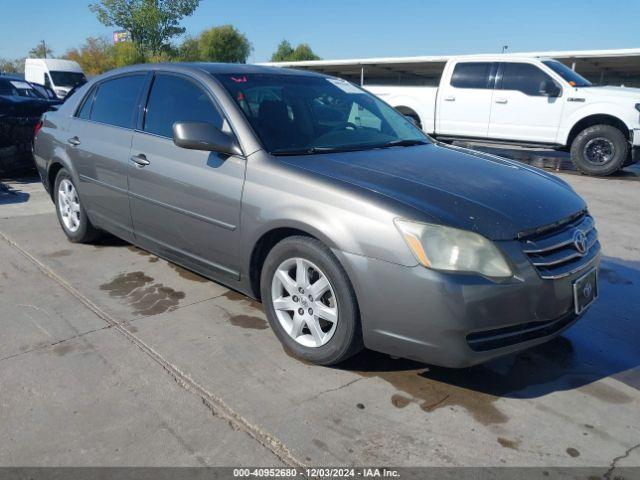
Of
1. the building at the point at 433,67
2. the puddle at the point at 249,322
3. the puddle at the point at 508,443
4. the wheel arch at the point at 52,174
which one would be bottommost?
the puddle at the point at 508,443

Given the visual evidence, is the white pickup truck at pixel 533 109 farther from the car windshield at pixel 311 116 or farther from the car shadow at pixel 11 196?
the car shadow at pixel 11 196

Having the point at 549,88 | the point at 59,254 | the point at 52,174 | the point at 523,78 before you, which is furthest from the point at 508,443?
the point at 523,78

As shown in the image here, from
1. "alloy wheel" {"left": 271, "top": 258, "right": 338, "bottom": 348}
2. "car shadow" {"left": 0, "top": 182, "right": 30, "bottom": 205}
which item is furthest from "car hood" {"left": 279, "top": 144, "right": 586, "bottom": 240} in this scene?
"car shadow" {"left": 0, "top": 182, "right": 30, "bottom": 205}

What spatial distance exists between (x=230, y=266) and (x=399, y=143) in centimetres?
144

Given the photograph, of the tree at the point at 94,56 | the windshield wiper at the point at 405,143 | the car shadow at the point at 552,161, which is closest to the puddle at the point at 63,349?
the windshield wiper at the point at 405,143

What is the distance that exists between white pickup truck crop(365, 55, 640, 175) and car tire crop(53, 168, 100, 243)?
8.17 meters

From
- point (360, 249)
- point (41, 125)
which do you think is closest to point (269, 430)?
point (360, 249)

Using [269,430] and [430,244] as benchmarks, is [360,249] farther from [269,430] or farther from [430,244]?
[269,430]

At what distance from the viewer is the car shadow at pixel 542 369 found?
2848 mm

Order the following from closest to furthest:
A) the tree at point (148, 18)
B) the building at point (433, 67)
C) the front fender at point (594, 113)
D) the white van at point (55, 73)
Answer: the front fender at point (594, 113) → the building at point (433, 67) → the white van at point (55, 73) → the tree at point (148, 18)

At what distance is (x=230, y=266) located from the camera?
11.2 feet

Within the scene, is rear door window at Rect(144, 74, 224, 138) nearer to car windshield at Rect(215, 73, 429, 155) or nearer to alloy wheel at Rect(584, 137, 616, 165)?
car windshield at Rect(215, 73, 429, 155)

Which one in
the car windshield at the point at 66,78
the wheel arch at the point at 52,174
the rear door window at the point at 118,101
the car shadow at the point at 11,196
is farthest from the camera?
the car windshield at the point at 66,78

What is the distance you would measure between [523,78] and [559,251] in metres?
8.57
